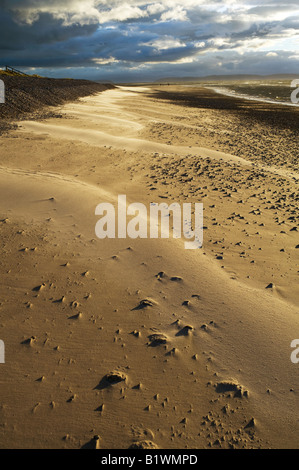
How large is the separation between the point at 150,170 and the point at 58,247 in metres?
4.92

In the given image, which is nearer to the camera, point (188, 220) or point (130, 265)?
point (130, 265)

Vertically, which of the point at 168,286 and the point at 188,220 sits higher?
the point at 188,220

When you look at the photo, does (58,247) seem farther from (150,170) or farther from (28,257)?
(150,170)

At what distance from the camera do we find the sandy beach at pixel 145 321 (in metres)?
2.59

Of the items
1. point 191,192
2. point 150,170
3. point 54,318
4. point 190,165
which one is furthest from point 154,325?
point 190,165

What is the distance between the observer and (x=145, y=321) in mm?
3582

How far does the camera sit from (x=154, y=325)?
3.54 m

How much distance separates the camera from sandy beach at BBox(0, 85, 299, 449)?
2.59m

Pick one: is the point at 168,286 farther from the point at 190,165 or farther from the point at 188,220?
the point at 190,165

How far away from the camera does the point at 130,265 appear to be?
4.61 metres
